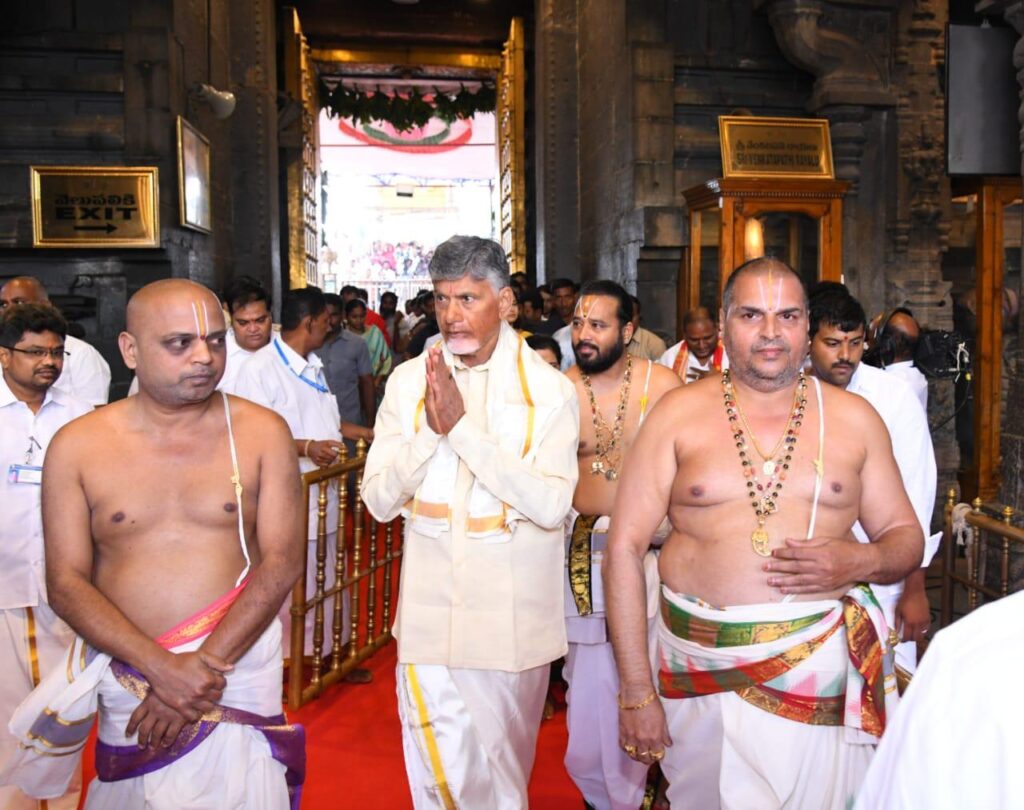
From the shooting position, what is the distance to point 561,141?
511 inches

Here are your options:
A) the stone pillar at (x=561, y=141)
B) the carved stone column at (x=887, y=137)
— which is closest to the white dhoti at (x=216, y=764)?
the carved stone column at (x=887, y=137)

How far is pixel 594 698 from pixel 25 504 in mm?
2172

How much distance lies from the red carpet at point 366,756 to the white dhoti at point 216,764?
1360 mm

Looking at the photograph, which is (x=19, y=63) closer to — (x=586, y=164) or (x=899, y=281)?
(x=586, y=164)

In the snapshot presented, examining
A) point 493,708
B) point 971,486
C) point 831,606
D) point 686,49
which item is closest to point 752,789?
point 831,606

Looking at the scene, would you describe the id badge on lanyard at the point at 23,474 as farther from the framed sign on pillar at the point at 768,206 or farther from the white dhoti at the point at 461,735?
the framed sign on pillar at the point at 768,206

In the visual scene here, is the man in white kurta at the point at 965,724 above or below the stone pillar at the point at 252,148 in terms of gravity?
below

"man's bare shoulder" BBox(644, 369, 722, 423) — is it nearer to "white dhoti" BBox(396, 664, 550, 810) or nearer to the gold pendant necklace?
the gold pendant necklace

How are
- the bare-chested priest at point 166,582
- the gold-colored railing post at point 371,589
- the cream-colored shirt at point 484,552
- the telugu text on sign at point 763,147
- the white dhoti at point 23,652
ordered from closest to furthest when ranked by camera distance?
the bare-chested priest at point 166,582 < the cream-colored shirt at point 484,552 < the white dhoti at point 23,652 < the gold-colored railing post at point 371,589 < the telugu text on sign at point 763,147

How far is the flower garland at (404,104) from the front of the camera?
19.8 meters

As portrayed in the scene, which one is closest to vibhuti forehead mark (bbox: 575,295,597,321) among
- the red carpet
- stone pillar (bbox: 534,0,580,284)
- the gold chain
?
the gold chain

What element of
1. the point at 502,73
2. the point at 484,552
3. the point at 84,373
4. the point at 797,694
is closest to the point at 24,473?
the point at 484,552

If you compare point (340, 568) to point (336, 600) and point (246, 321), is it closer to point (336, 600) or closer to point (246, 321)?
point (336, 600)

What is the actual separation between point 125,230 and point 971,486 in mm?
7519
